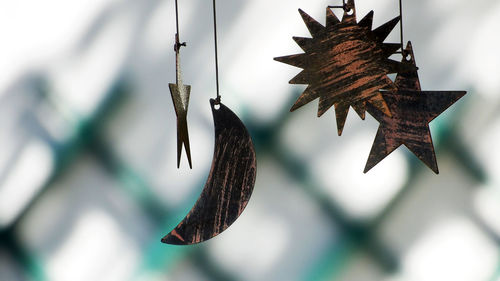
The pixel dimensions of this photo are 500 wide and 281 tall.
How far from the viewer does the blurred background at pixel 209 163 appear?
140 centimetres

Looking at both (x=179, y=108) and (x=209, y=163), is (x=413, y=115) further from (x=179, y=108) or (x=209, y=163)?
(x=209, y=163)

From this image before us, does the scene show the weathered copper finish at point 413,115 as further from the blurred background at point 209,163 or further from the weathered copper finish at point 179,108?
the blurred background at point 209,163

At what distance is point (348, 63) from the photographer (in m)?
0.76

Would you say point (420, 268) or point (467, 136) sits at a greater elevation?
point (467, 136)

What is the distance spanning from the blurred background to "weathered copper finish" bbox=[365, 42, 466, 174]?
0.56 metres

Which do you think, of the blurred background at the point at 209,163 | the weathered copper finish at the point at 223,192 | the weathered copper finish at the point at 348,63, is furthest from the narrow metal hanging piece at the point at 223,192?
the blurred background at the point at 209,163

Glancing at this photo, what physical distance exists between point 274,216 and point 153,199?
259 mm

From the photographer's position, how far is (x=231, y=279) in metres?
1.40

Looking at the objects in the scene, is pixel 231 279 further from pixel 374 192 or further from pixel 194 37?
pixel 194 37

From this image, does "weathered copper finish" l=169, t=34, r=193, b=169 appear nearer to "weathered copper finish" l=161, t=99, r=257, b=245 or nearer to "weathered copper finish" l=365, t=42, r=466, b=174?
"weathered copper finish" l=161, t=99, r=257, b=245

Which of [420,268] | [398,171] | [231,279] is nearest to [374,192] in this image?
[398,171]

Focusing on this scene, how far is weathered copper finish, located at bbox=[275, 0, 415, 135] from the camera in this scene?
2.51 ft

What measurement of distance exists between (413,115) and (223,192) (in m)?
0.26

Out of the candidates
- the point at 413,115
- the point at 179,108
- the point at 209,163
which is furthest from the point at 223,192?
the point at 209,163
